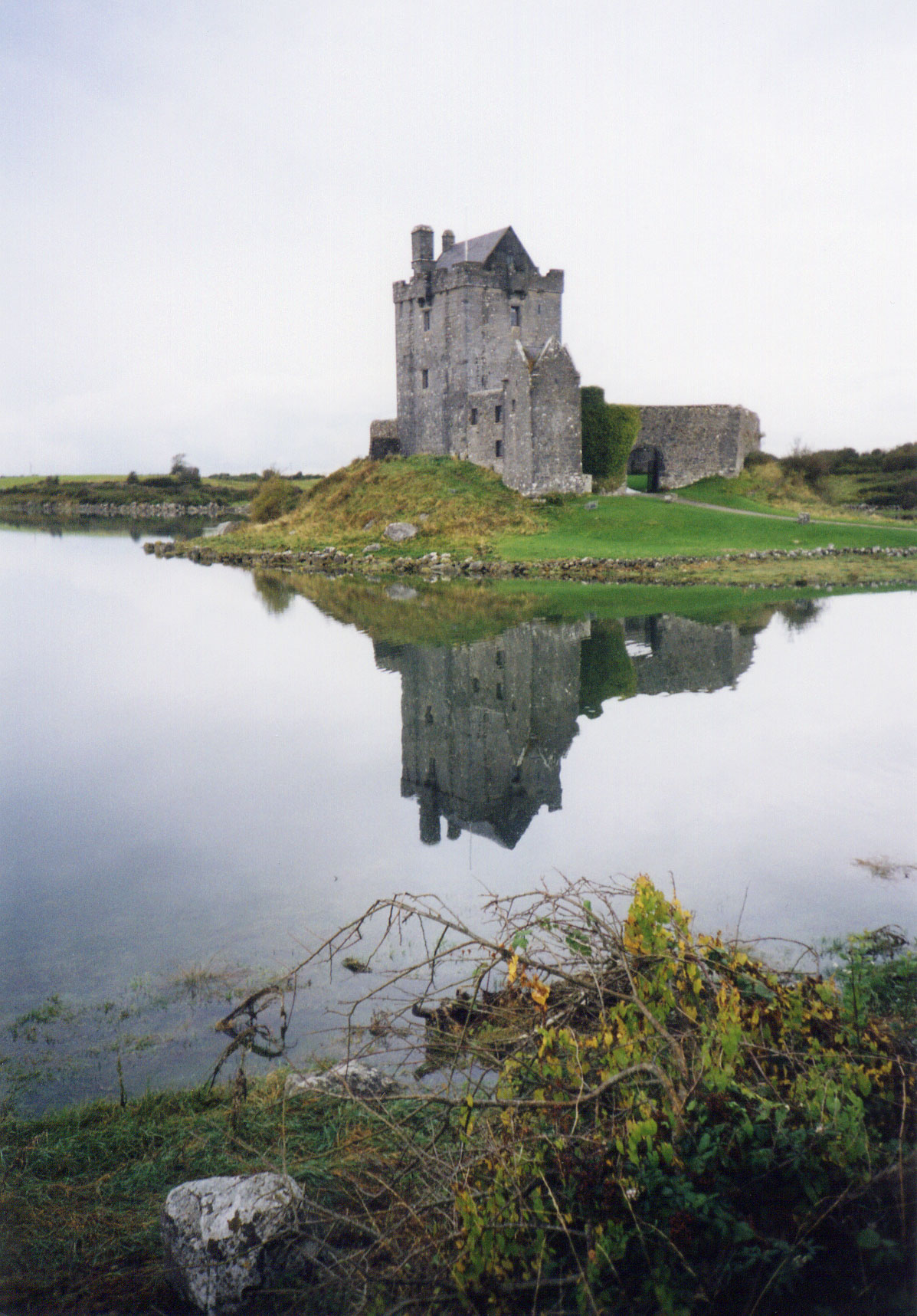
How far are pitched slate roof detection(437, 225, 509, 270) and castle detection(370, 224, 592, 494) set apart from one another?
63 millimetres

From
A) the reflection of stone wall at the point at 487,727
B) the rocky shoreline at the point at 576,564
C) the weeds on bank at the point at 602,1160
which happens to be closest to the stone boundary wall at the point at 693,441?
the rocky shoreline at the point at 576,564

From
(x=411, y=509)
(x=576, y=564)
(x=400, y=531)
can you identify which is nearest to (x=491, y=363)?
(x=411, y=509)

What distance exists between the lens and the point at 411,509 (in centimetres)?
4491

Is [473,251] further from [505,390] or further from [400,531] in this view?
[400,531]

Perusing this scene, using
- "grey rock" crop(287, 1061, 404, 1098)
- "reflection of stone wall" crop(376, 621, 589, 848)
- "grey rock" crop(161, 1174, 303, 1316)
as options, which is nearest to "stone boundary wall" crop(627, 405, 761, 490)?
"reflection of stone wall" crop(376, 621, 589, 848)

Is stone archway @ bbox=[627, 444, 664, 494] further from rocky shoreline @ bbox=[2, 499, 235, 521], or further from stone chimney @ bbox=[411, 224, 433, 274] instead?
rocky shoreline @ bbox=[2, 499, 235, 521]

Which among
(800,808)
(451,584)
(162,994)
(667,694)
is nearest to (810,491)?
(451,584)

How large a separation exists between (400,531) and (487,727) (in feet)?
96.9

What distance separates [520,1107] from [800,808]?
7559 millimetres

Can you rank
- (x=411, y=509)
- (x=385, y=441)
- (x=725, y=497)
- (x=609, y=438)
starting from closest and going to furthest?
(x=411, y=509) < (x=609, y=438) < (x=725, y=497) < (x=385, y=441)

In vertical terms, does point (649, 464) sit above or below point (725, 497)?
above

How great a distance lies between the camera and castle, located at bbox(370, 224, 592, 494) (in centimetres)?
4428

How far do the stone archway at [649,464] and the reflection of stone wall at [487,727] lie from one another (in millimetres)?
31308

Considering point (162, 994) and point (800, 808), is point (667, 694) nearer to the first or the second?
point (800, 808)
